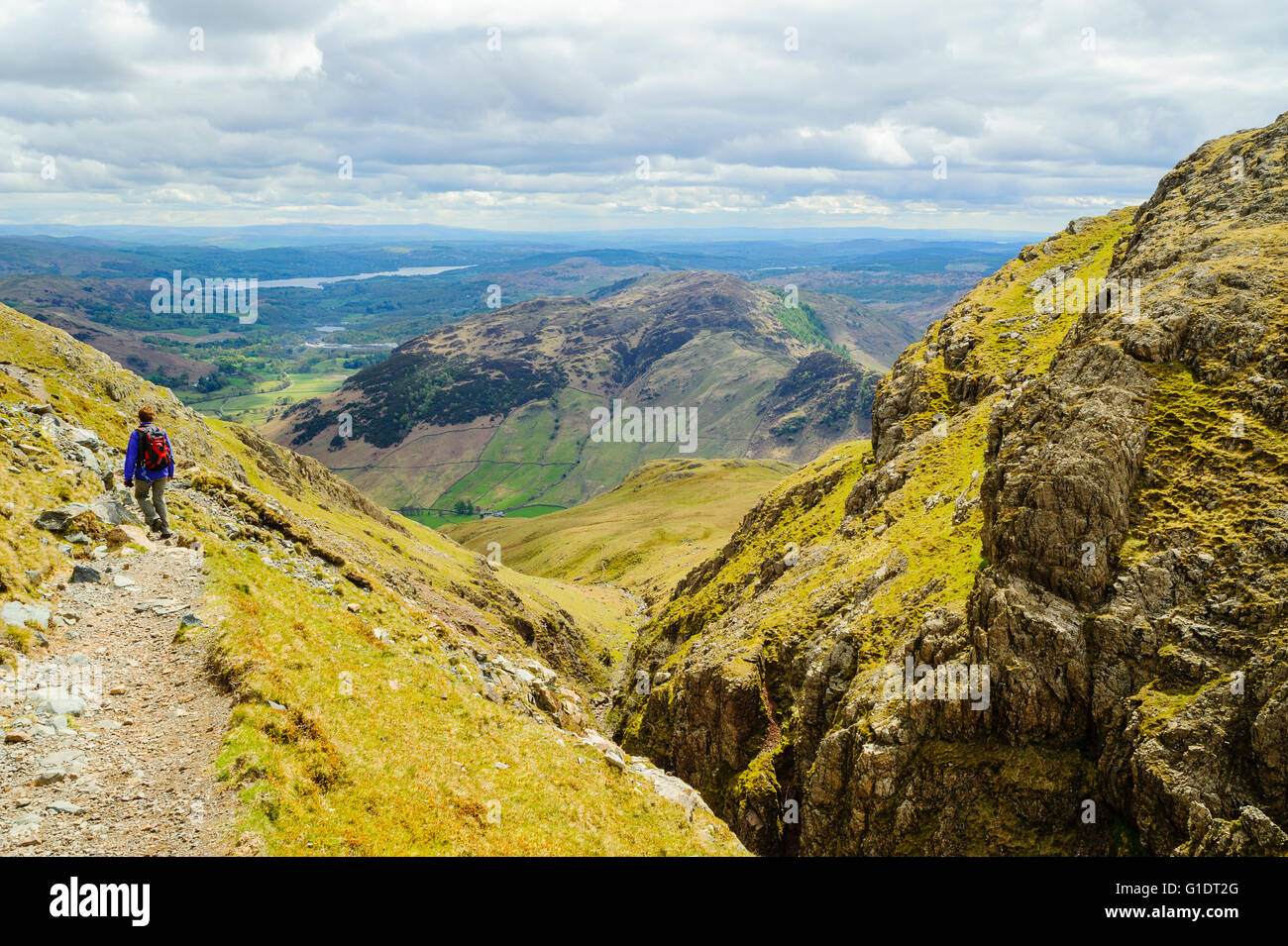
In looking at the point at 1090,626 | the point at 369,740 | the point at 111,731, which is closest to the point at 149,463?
the point at 111,731

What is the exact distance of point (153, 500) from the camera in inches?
1164

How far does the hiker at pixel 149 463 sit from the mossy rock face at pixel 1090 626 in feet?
130

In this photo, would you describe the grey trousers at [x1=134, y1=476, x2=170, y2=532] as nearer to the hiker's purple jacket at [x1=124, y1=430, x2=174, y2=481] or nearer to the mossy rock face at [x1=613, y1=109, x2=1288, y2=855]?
the hiker's purple jacket at [x1=124, y1=430, x2=174, y2=481]

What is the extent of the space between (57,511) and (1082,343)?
57509 millimetres

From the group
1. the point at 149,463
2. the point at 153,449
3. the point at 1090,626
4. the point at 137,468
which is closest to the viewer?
the point at 153,449

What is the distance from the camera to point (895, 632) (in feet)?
152

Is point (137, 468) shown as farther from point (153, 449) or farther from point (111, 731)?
point (111, 731)

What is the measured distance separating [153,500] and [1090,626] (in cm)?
4707

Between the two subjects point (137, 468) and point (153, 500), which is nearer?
point (137, 468)

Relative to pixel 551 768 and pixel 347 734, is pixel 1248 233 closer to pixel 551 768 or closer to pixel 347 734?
pixel 551 768

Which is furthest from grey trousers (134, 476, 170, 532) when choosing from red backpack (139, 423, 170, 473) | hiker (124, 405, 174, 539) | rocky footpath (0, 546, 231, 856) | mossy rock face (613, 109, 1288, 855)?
mossy rock face (613, 109, 1288, 855)

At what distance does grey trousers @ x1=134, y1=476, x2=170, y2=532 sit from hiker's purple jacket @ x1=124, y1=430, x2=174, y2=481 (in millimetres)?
449

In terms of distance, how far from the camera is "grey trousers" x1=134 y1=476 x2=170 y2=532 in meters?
29.0

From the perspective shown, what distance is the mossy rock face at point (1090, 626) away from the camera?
30.4 metres
